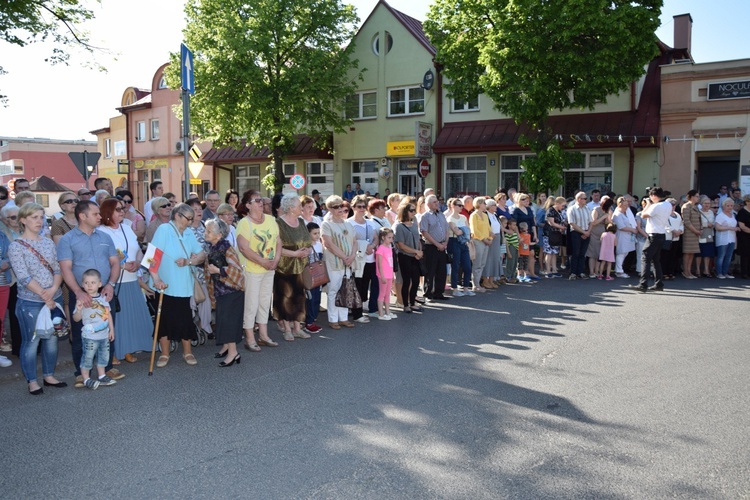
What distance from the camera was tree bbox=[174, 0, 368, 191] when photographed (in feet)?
85.0

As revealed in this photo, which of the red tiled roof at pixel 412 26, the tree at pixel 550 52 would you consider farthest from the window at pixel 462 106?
the tree at pixel 550 52

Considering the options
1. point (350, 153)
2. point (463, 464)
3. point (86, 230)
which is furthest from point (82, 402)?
point (350, 153)

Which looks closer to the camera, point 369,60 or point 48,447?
point 48,447

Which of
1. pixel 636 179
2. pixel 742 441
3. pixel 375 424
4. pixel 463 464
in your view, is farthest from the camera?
pixel 636 179

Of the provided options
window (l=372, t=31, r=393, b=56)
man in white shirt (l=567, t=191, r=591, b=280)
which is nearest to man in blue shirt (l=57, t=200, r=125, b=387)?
man in white shirt (l=567, t=191, r=591, b=280)

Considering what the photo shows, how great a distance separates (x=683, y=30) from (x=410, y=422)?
1100 inches

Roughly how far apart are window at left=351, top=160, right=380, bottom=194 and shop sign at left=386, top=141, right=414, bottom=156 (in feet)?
4.59

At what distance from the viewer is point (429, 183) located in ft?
91.9

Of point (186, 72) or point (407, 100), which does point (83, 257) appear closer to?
point (186, 72)

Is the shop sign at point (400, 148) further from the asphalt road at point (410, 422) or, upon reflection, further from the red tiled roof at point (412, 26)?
the asphalt road at point (410, 422)

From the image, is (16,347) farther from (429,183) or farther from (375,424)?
(429,183)

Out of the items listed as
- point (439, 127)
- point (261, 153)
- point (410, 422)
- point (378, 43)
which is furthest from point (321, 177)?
point (410, 422)

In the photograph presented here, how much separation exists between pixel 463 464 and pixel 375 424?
1.03 metres

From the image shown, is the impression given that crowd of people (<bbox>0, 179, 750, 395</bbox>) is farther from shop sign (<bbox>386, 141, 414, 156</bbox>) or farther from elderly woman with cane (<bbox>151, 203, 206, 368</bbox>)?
shop sign (<bbox>386, 141, 414, 156</bbox>)
